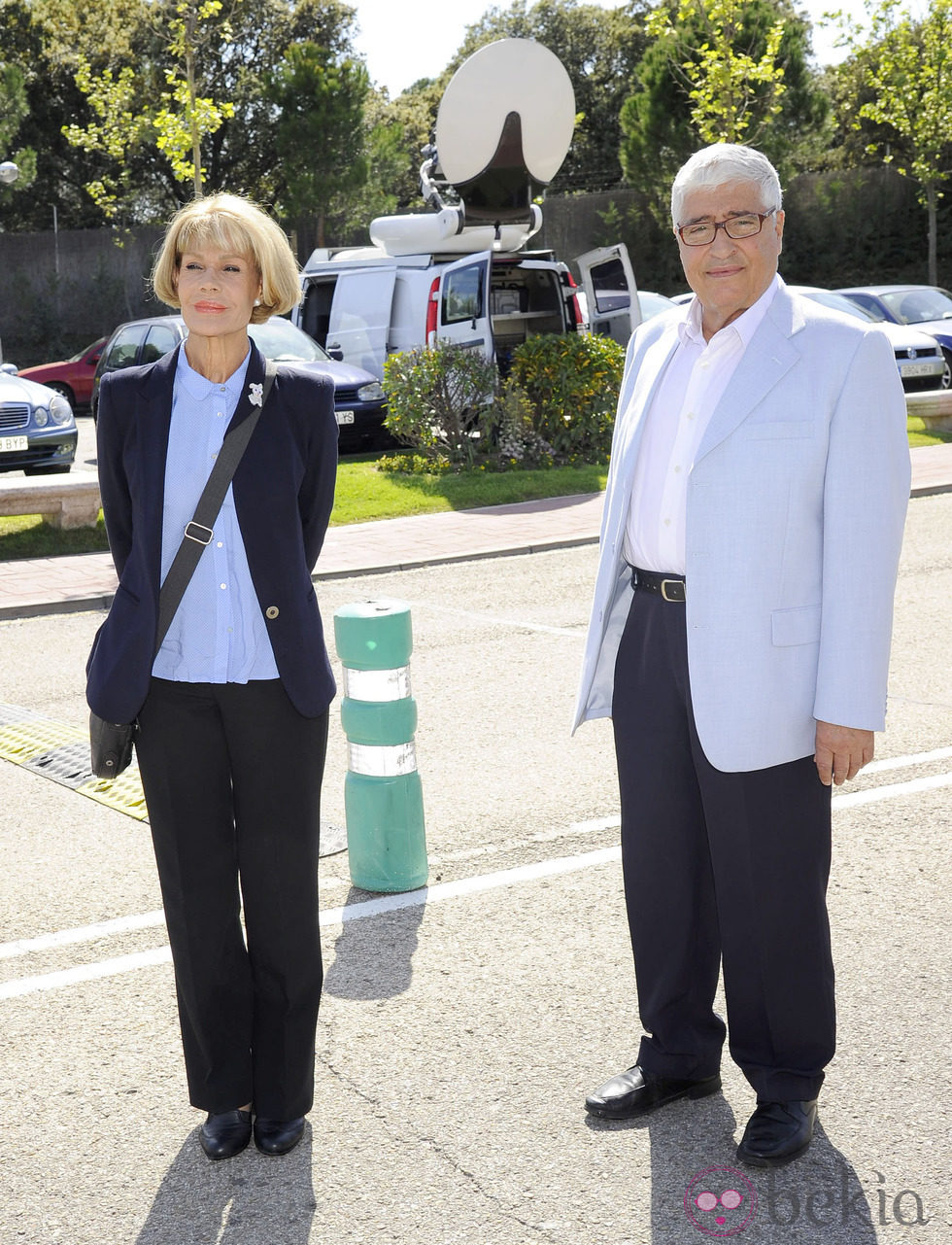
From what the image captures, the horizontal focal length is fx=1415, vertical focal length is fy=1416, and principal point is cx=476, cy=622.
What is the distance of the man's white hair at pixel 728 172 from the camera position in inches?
113

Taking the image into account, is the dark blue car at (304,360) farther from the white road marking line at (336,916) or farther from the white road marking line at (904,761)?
the white road marking line at (336,916)

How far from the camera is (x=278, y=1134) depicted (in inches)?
122

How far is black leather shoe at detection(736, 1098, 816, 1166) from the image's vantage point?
2.97 meters

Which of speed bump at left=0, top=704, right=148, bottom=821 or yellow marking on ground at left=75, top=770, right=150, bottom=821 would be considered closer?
yellow marking on ground at left=75, top=770, right=150, bottom=821

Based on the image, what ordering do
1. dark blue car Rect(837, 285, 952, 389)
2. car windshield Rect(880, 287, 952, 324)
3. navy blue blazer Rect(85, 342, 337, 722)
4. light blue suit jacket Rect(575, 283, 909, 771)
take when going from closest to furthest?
light blue suit jacket Rect(575, 283, 909, 771) → navy blue blazer Rect(85, 342, 337, 722) → dark blue car Rect(837, 285, 952, 389) → car windshield Rect(880, 287, 952, 324)

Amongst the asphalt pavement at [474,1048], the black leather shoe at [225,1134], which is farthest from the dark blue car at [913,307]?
the black leather shoe at [225,1134]

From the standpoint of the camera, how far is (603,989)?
3850 millimetres

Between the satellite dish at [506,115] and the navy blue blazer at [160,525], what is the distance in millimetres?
11770

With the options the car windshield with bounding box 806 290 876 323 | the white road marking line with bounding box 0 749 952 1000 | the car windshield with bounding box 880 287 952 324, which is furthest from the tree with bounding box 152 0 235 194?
the white road marking line with bounding box 0 749 952 1000

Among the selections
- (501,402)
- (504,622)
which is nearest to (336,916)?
(504,622)

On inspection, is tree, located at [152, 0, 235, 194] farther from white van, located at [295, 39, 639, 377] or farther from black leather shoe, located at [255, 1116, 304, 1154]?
black leather shoe, located at [255, 1116, 304, 1154]

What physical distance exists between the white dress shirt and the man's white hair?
203mm

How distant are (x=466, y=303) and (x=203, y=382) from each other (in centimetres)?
1280

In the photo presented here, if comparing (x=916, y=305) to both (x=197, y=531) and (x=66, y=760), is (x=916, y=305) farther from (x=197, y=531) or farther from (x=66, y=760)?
(x=197, y=531)
